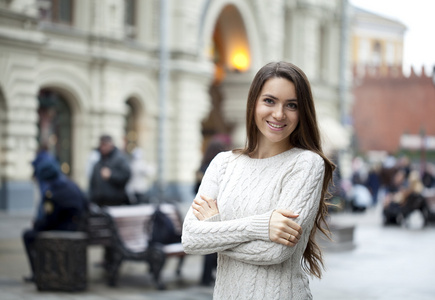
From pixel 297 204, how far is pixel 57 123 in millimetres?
19809

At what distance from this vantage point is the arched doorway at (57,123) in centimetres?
2145

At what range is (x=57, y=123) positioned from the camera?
22.0 metres

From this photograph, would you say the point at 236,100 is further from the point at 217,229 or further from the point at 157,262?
the point at 217,229

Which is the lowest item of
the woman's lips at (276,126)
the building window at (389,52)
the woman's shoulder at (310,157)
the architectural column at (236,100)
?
the woman's shoulder at (310,157)

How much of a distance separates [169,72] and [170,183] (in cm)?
391

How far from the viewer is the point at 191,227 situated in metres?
3.11

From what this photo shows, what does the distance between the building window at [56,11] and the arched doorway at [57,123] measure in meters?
2.14

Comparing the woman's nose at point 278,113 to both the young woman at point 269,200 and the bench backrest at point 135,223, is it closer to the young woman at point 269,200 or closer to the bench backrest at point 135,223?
the young woman at point 269,200

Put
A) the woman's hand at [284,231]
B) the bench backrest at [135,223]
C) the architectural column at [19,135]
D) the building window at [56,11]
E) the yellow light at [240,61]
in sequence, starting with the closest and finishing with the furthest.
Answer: the woman's hand at [284,231]
the bench backrest at [135,223]
the architectural column at [19,135]
the building window at [56,11]
the yellow light at [240,61]

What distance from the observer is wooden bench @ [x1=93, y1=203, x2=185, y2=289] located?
8.96 m

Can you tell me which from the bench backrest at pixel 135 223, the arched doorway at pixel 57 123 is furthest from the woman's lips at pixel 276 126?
the arched doorway at pixel 57 123

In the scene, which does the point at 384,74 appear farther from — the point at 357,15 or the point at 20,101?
the point at 20,101

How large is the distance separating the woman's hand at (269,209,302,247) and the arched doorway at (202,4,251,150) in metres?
26.9

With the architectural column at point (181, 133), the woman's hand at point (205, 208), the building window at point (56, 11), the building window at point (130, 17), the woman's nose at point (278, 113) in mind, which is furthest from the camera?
the architectural column at point (181, 133)
